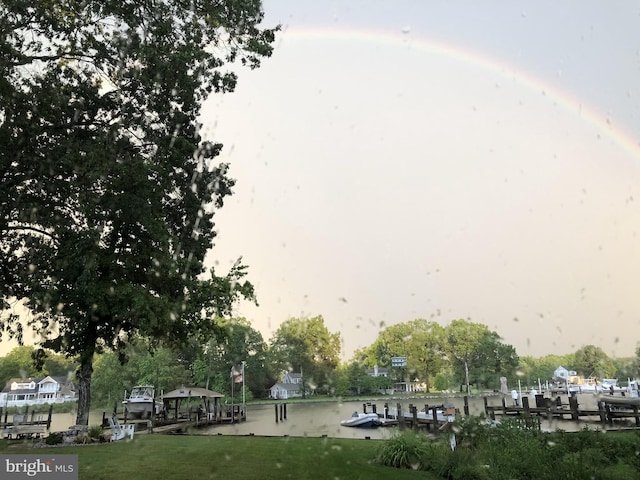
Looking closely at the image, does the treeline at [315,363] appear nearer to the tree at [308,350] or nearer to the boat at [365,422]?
the tree at [308,350]

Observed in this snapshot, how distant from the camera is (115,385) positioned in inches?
2908

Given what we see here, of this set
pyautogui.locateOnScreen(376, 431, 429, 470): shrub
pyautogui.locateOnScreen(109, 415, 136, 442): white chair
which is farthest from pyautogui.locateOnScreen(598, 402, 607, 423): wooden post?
pyautogui.locateOnScreen(109, 415, 136, 442): white chair

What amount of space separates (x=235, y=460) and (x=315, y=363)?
3389 inches

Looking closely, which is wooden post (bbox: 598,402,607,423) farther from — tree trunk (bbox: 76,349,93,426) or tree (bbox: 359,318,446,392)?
tree (bbox: 359,318,446,392)

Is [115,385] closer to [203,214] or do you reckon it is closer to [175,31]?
[203,214]

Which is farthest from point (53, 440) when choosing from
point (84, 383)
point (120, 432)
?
point (84, 383)

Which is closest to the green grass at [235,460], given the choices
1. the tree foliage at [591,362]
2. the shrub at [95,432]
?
the shrub at [95,432]

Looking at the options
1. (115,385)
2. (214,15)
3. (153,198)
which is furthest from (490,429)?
(115,385)

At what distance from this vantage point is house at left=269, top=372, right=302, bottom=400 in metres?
97.9

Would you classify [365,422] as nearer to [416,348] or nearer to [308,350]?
[308,350]

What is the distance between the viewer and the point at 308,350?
326ft

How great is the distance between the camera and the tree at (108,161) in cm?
1416

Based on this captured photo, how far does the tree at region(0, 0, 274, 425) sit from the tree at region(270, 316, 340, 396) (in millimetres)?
78188

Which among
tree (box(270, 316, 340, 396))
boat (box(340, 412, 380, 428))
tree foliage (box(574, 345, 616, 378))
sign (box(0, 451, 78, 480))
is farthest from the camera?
tree foliage (box(574, 345, 616, 378))
